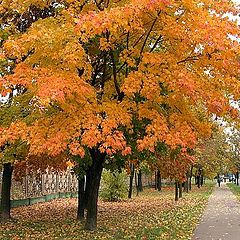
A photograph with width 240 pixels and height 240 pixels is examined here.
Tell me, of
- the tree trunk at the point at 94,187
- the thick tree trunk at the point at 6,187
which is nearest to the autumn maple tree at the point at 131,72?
the tree trunk at the point at 94,187

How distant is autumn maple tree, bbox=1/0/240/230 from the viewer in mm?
9438

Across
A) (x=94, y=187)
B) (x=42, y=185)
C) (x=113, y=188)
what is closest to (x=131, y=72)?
(x=94, y=187)

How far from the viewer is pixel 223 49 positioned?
969 cm

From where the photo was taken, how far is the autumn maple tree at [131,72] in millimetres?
9438

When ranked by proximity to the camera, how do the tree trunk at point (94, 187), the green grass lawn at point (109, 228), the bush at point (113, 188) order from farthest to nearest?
the bush at point (113, 188) → the tree trunk at point (94, 187) → the green grass lawn at point (109, 228)

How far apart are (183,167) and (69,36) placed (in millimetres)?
18963

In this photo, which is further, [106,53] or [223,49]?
[106,53]

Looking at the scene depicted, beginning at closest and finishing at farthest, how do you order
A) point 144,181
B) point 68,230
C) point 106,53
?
point 106,53 → point 68,230 → point 144,181

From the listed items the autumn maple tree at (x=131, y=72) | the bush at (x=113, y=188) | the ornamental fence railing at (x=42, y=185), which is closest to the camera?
the autumn maple tree at (x=131, y=72)

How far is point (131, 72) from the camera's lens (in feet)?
34.4

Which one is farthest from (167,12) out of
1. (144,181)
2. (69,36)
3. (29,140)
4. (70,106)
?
(144,181)

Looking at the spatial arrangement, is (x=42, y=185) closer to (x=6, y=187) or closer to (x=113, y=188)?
(x=113, y=188)

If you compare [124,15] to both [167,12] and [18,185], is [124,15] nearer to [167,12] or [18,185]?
[167,12]

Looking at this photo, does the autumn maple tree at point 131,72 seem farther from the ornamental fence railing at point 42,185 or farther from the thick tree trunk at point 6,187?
the ornamental fence railing at point 42,185
